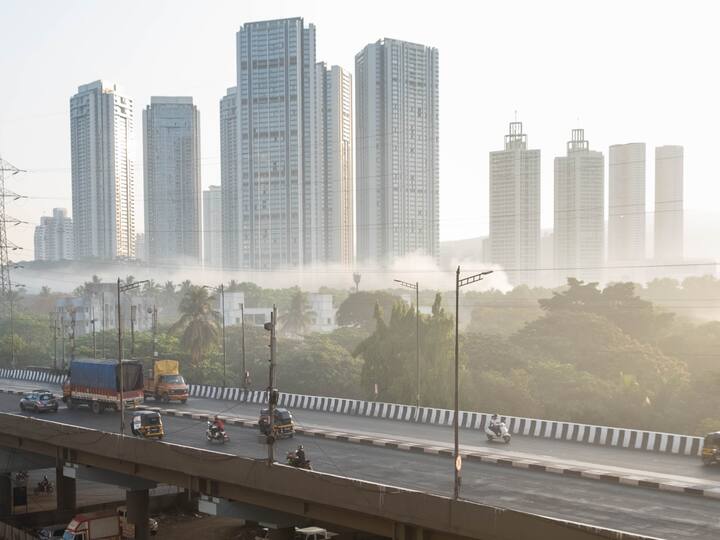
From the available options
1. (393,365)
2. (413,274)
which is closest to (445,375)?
(393,365)

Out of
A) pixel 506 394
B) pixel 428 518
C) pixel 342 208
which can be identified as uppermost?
pixel 342 208

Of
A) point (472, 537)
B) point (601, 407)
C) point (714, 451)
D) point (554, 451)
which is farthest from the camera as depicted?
Result: point (601, 407)

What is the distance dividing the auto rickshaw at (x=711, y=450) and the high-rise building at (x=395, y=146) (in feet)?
501

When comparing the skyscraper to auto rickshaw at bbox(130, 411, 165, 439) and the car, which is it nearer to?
the car

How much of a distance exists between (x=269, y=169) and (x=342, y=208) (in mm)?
19138

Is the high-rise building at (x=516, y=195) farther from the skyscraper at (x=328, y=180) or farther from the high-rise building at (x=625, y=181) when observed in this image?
the skyscraper at (x=328, y=180)

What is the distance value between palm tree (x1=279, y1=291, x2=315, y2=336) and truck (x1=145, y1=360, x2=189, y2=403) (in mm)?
62037

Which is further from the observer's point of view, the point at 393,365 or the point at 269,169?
the point at 269,169

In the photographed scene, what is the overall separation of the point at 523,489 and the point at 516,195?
16565 cm

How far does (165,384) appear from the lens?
6662 cm

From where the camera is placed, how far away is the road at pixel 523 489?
27914mm

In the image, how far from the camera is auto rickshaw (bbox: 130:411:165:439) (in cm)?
4591

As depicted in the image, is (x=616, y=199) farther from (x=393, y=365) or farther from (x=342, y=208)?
(x=393, y=365)

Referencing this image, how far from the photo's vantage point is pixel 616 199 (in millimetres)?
197250
